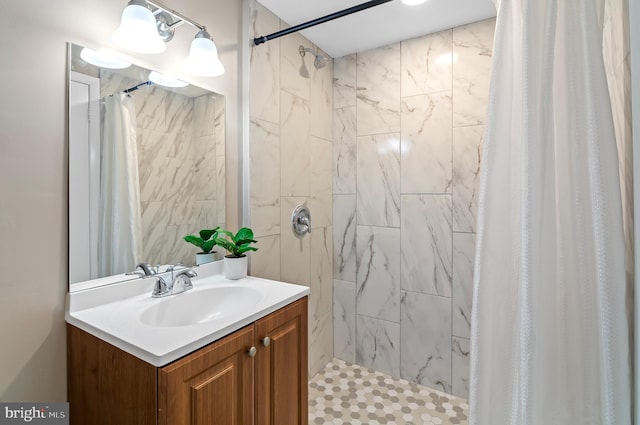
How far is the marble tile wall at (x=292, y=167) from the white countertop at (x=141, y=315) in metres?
0.50

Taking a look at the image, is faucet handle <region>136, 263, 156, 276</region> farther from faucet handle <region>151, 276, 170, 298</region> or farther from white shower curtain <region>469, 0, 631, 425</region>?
white shower curtain <region>469, 0, 631, 425</region>

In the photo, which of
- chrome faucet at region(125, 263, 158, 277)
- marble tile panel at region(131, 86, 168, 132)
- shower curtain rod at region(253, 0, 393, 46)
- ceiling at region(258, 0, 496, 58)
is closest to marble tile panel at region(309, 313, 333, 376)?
chrome faucet at region(125, 263, 158, 277)

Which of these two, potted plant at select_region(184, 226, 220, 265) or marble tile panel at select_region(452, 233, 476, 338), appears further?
marble tile panel at select_region(452, 233, 476, 338)

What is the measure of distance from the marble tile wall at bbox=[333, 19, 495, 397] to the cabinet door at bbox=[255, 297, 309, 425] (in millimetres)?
1032

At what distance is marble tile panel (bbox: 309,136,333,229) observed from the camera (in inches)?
86.6

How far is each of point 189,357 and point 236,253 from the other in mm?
683

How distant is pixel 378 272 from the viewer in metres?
2.24

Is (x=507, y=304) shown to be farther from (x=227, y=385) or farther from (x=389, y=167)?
(x=389, y=167)

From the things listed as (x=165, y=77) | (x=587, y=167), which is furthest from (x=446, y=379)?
(x=165, y=77)

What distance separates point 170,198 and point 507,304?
1.31 metres

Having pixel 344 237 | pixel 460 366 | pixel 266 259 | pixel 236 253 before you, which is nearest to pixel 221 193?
pixel 236 253

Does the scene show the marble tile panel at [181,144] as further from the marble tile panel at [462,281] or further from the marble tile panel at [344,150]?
the marble tile panel at [462,281]

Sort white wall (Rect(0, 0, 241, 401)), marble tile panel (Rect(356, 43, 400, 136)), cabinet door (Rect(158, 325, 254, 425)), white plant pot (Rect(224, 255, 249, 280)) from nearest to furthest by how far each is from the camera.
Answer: cabinet door (Rect(158, 325, 254, 425)), white wall (Rect(0, 0, 241, 401)), white plant pot (Rect(224, 255, 249, 280)), marble tile panel (Rect(356, 43, 400, 136))

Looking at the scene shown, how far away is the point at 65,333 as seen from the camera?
1.06 metres
